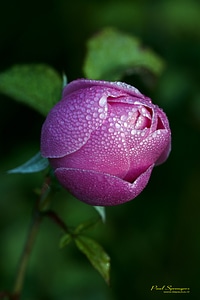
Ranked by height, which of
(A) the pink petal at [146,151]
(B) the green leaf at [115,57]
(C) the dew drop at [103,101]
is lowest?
(B) the green leaf at [115,57]

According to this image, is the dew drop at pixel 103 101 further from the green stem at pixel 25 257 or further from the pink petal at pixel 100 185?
the green stem at pixel 25 257

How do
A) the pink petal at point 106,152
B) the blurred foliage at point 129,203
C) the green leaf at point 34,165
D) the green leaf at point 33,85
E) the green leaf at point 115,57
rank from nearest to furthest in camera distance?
the pink petal at point 106,152 < the green leaf at point 34,165 < the green leaf at point 33,85 < the green leaf at point 115,57 < the blurred foliage at point 129,203

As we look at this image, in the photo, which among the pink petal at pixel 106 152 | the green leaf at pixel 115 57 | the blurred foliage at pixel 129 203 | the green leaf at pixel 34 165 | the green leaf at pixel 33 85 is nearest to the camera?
the pink petal at pixel 106 152

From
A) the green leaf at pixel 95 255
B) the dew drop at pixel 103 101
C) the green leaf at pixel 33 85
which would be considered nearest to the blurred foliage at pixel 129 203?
the green leaf at pixel 33 85

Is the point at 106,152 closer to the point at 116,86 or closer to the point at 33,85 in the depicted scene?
the point at 116,86

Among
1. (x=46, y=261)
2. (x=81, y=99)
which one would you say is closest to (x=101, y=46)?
(x=81, y=99)

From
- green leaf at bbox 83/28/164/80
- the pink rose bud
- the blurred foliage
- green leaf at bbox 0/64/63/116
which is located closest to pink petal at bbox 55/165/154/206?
the pink rose bud

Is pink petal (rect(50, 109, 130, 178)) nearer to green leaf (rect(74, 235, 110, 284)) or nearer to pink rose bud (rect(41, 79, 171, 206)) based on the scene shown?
pink rose bud (rect(41, 79, 171, 206))
